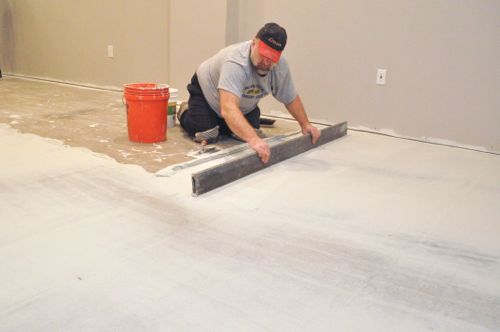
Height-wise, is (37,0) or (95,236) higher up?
(37,0)

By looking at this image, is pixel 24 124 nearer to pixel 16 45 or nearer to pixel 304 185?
pixel 304 185

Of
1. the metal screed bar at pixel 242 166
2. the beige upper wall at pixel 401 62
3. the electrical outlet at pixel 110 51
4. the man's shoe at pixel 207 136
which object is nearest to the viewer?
the metal screed bar at pixel 242 166

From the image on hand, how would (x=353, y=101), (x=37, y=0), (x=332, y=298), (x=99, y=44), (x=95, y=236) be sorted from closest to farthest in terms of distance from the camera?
(x=332, y=298), (x=95, y=236), (x=353, y=101), (x=99, y=44), (x=37, y=0)

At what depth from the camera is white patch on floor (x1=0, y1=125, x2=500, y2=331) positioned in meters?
1.17

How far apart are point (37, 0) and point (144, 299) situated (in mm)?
5114

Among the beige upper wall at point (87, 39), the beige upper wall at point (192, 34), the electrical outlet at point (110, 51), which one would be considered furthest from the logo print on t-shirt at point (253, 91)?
the electrical outlet at point (110, 51)

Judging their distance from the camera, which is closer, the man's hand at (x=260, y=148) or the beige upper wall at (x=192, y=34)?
the man's hand at (x=260, y=148)

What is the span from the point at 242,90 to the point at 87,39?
3.15 metres

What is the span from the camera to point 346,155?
2.73m

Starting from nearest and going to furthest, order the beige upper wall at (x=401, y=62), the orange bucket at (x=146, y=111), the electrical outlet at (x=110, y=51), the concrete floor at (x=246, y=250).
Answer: the concrete floor at (x=246, y=250) < the orange bucket at (x=146, y=111) < the beige upper wall at (x=401, y=62) < the electrical outlet at (x=110, y=51)

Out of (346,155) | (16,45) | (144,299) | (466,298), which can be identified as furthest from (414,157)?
(16,45)

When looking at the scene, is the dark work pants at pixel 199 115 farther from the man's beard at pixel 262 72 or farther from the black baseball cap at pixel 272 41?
the black baseball cap at pixel 272 41

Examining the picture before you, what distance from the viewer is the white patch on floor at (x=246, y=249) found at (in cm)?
117

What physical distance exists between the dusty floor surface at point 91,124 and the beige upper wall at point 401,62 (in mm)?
489
